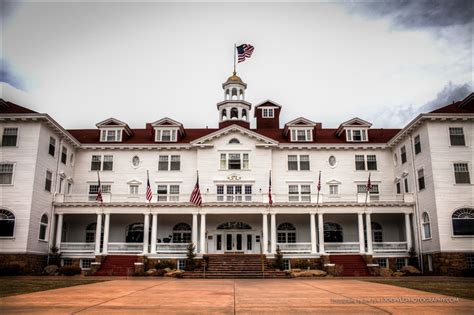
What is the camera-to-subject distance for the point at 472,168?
33344 millimetres

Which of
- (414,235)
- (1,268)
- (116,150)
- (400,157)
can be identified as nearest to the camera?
(1,268)

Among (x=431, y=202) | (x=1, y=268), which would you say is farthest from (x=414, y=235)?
(x=1, y=268)

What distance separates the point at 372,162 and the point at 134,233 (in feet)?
78.7

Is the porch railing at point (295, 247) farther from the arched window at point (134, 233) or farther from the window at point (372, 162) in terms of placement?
the arched window at point (134, 233)

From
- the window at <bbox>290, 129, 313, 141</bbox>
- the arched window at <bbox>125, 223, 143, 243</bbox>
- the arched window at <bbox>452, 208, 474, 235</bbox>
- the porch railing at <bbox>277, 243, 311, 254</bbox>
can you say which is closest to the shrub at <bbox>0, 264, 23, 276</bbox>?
the arched window at <bbox>125, 223, 143, 243</bbox>

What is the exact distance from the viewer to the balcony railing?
3747 cm

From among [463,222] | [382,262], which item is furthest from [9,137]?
[463,222]

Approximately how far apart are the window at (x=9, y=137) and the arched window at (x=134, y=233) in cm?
1322

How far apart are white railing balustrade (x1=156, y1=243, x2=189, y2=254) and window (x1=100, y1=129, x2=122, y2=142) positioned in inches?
482

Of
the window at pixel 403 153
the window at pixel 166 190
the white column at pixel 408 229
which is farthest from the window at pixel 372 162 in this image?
the window at pixel 166 190

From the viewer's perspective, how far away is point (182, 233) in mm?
41219

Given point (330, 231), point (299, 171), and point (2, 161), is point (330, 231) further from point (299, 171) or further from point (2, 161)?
point (2, 161)

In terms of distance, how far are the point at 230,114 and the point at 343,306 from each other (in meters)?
40.9

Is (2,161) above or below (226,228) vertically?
above
